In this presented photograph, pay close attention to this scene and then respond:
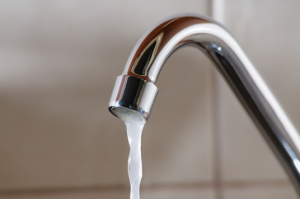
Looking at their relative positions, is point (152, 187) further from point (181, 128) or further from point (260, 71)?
point (260, 71)

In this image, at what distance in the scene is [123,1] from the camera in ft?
1.31

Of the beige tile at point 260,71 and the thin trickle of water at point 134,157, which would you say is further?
the beige tile at point 260,71

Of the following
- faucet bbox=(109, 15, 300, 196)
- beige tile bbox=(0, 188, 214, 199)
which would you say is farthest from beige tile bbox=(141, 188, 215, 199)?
faucet bbox=(109, 15, 300, 196)

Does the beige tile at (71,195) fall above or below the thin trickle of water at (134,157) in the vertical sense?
below

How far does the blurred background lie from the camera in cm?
37

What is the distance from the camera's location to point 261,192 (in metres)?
0.45

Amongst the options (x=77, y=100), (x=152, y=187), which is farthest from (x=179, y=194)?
(x=77, y=100)

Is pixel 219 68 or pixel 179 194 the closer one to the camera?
pixel 219 68

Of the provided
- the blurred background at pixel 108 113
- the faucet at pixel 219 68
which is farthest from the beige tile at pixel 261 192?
the faucet at pixel 219 68

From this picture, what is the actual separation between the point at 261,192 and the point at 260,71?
147 mm

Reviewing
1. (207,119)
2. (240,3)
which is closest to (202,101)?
(207,119)

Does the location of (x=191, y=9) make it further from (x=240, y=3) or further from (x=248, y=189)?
(x=248, y=189)

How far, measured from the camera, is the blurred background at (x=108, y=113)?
37 centimetres

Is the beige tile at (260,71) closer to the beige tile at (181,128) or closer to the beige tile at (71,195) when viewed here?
the beige tile at (181,128)
